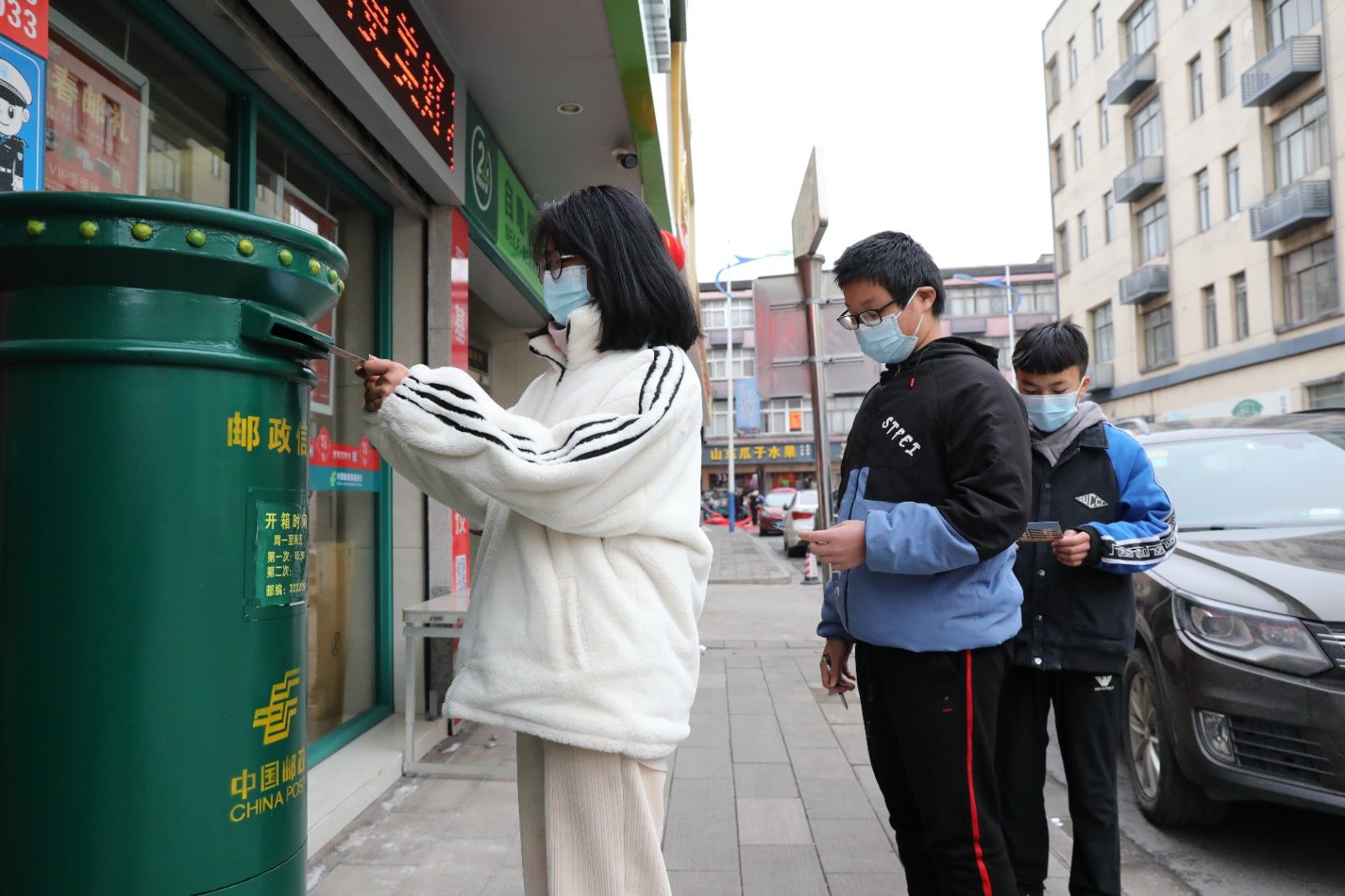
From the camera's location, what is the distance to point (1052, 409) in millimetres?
2783

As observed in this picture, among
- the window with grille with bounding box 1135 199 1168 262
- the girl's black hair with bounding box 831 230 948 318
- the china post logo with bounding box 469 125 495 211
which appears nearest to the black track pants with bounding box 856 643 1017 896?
the girl's black hair with bounding box 831 230 948 318

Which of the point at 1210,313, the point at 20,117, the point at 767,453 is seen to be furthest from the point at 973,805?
the point at 767,453

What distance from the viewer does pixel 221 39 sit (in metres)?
3.08


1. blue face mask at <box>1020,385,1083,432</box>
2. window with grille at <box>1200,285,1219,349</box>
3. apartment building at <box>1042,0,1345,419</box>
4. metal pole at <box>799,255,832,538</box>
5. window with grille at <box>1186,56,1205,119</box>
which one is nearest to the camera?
blue face mask at <box>1020,385,1083,432</box>

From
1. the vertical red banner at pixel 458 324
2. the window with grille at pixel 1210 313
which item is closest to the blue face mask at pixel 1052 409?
the vertical red banner at pixel 458 324

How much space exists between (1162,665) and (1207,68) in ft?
85.9

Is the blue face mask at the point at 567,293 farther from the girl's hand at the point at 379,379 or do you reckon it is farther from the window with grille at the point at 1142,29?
the window with grille at the point at 1142,29

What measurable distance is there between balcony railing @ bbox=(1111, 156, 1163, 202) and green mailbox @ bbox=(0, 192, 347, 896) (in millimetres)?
30038

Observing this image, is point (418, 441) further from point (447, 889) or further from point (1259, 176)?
point (1259, 176)

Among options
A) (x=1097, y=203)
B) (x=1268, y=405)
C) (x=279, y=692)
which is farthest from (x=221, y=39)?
(x=1097, y=203)

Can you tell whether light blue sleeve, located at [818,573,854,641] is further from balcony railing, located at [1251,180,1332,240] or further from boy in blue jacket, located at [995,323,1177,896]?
balcony railing, located at [1251,180,1332,240]

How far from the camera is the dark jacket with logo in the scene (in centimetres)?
254

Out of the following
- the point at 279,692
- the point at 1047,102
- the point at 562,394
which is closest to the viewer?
the point at 279,692

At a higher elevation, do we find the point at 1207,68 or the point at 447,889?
the point at 1207,68
